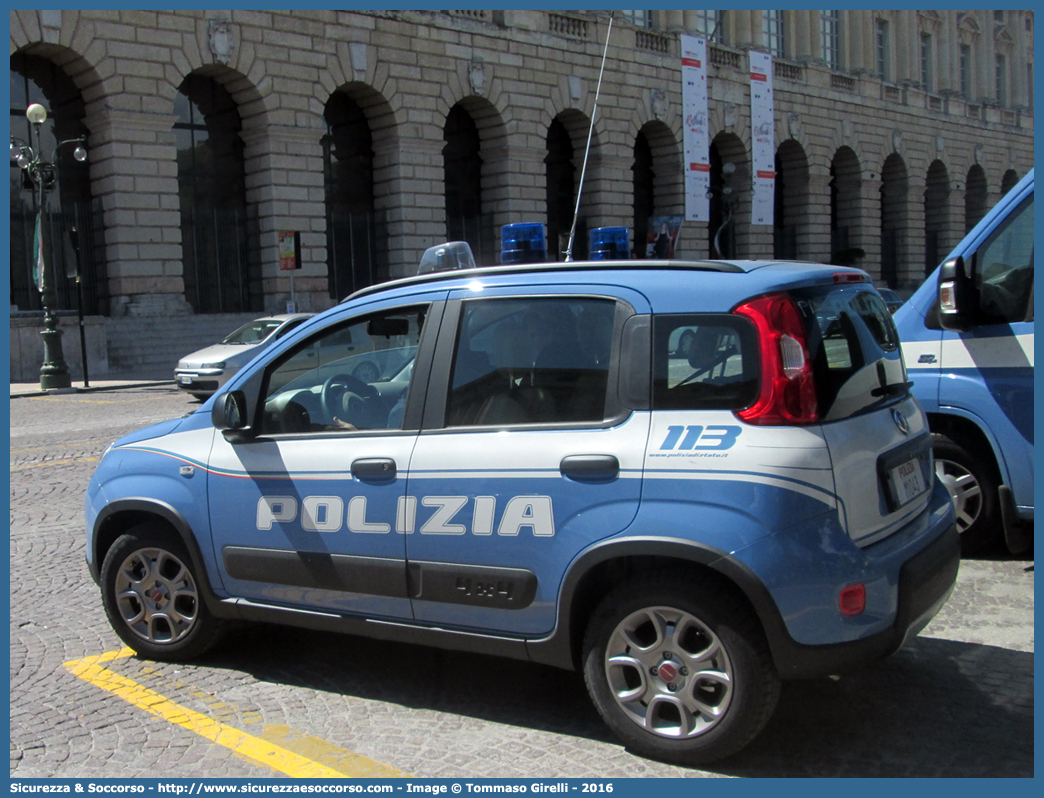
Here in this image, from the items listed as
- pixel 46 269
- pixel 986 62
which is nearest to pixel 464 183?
pixel 46 269

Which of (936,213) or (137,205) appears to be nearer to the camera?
(137,205)

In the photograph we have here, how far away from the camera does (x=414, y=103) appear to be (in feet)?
104

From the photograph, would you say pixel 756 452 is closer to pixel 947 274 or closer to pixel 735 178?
pixel 947 274

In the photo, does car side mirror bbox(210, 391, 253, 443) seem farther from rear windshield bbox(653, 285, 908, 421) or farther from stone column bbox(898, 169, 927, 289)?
stone column bbox(898, 169, 927, 289)

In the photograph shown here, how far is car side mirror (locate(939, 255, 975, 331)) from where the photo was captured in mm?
5752

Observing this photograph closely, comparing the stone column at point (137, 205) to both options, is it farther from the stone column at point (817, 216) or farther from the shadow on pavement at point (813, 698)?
the stone column at point (817, 216)

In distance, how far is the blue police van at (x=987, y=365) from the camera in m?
5.72

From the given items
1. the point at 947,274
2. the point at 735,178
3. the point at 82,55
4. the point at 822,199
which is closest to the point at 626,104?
the point at 735,178

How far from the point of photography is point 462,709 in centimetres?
418

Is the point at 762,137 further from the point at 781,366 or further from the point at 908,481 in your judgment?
the point at 781,366

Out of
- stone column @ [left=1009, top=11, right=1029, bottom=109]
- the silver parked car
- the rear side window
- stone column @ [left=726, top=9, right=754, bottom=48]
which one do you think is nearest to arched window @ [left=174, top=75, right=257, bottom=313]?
the silver parked car

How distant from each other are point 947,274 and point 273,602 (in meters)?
3.85

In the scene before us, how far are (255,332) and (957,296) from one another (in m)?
15.6

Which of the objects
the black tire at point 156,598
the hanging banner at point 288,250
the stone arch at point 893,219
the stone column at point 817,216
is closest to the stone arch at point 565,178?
the hanging banner at point 288,250
